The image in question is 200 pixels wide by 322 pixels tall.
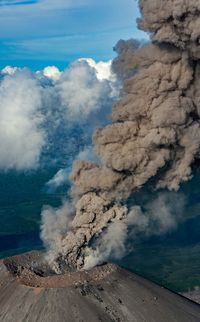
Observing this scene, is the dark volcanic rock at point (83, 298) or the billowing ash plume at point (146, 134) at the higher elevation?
the billowing ash plume at point (146, 134)

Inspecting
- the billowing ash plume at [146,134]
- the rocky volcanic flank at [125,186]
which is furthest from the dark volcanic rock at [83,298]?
the billowing ash plume at [146,134]

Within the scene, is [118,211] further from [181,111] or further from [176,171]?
[181,111]

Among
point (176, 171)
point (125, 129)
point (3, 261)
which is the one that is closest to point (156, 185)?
point (176, 171)

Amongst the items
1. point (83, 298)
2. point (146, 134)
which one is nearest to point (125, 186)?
point (146, 134)

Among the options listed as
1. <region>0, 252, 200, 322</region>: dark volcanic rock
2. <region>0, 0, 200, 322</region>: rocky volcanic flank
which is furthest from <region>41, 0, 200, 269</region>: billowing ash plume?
<region>0, 252, 200, 322</region>: dark volcanic rock

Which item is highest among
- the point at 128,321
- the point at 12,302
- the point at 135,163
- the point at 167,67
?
the point at 167,67

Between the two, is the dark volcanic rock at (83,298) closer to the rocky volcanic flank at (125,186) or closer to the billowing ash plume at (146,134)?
the rocky volcanic flank at (125,186)
